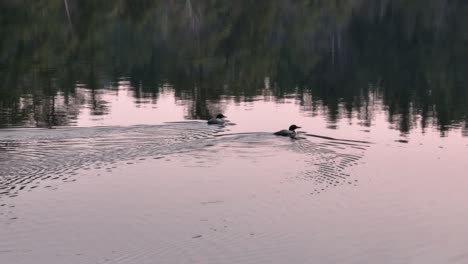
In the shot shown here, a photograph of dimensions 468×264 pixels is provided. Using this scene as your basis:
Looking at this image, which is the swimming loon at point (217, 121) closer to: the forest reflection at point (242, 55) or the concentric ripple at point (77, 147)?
the concentric ripple at point (77, 147)

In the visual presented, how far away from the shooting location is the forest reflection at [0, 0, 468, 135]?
4991 cm

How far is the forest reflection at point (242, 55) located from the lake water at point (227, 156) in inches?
14.9

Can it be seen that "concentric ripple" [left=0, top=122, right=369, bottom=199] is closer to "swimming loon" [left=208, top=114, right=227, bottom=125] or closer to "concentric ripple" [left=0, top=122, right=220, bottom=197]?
"concentric ripple" [left=0, top=122, right=220, bottom=197]

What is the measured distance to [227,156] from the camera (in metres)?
32.8

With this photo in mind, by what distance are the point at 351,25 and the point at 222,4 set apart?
689 inches

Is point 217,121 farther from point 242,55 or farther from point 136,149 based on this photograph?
point 242,55

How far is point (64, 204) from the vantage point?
84.0 feet

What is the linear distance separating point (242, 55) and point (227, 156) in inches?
1856

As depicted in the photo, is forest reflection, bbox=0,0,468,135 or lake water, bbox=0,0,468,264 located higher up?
forest reflection, bbox=0,0,468,135

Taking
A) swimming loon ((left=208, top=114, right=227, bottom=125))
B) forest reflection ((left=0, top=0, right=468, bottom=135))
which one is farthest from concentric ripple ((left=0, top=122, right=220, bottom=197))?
forest reflection ((left=0, top=0, right=468, bottom=135))

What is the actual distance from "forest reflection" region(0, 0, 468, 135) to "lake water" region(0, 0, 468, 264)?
377 mm

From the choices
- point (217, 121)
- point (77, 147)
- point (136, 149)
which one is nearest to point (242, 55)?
point (217, 121)

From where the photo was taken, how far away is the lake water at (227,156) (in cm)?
2230

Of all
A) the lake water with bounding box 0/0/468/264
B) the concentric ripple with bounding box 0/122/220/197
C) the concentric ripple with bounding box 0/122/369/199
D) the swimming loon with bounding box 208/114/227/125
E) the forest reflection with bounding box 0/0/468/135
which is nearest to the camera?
the lake water with bounding box 0/0/468/264
